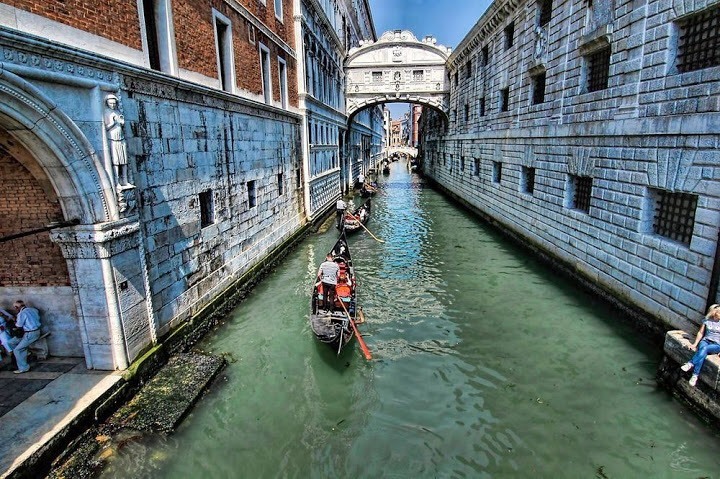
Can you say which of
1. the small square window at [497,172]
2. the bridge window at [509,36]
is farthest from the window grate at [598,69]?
the small square window at [497,172]

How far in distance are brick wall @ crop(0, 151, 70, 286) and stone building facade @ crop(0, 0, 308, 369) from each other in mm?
18

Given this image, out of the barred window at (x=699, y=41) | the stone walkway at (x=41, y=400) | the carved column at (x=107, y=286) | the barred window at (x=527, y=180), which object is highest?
the barred window at (x=699, y=41)

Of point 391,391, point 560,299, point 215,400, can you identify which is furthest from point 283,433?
point 560,299

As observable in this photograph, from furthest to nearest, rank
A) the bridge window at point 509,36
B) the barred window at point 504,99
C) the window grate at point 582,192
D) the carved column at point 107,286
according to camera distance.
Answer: the barred window at point 504,99 < the bridge window at point 509,36 < the window grate at point 582,192 < the carved column at point 107,286

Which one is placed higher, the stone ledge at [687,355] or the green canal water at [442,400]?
the stone ledge at [687,355]

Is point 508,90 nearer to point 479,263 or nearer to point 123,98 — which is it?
point 479,263

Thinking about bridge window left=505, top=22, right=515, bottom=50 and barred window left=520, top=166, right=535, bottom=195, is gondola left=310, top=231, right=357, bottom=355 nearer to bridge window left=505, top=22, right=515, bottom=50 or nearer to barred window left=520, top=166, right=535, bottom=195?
barred window left=520, top=166, right=535, bottom=195

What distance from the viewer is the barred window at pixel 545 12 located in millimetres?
12938

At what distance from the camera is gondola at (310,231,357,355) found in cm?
744

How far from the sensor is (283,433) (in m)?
5.77

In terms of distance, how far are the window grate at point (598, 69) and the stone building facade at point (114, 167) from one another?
29.0ft

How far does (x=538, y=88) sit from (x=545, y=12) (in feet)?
7.78

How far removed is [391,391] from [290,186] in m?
10.3

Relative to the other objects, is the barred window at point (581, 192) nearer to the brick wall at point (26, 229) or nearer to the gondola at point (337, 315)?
the gondola at point (337, 315)
